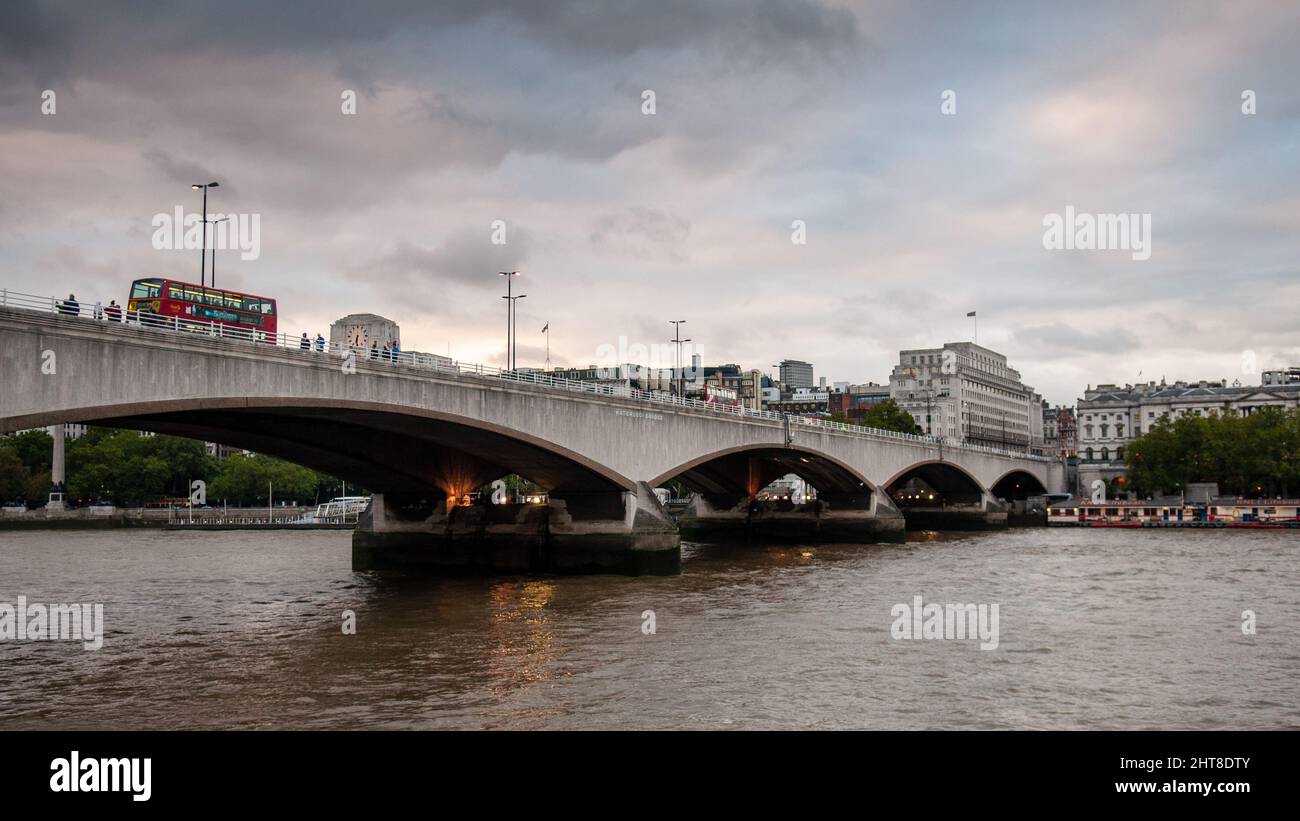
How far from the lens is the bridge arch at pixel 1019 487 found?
398 feet

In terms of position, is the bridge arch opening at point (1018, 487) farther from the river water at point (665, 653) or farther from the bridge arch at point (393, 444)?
the bridge arch at point (393, 444)

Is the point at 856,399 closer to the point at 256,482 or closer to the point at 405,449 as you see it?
the point at 256,482

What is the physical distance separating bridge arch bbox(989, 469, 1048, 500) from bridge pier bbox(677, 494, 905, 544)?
4900 cm

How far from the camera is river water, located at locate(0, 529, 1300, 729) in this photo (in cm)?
1931

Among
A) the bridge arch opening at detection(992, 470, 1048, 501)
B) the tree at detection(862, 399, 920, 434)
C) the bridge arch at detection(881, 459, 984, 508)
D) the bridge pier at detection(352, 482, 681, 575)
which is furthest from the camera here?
the tree at detection(862, 399, 920, 434)

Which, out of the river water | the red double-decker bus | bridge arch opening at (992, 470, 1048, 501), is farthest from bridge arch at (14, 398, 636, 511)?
bridge arch opening at (992, 470, 1048, 501)

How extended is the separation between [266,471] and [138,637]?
112m

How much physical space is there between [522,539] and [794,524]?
1299 inches

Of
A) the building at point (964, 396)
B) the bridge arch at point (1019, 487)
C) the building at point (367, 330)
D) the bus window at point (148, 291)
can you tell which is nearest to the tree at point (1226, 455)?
the bridge arch at point (1019, 487)

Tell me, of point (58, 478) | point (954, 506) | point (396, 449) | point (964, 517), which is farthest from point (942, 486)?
point (58, 478)

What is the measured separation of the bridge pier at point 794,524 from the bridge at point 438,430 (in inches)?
6.9

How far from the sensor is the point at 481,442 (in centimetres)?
4338

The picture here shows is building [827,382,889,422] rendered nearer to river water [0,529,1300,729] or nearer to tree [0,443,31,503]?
tree [0,443,31,503]
